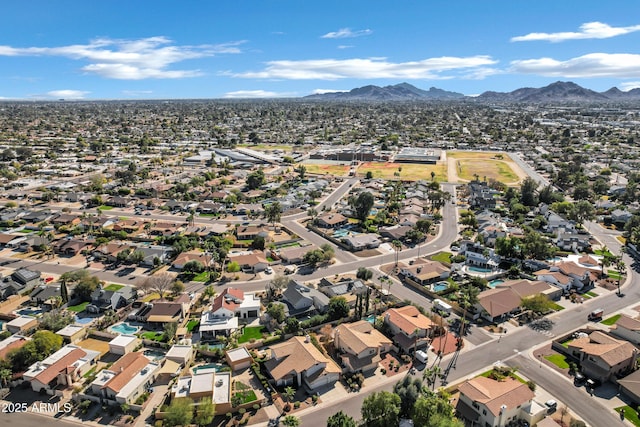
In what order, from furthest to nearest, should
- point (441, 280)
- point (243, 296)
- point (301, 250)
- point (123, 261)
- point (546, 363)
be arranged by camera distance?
point (301, 250) < point (123, 261) < point (441, 280) < point (243, 296) < point (546, 363)

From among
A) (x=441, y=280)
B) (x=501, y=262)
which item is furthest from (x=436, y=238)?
(x=441, y=280)

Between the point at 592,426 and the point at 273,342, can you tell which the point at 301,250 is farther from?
the point at 592,426

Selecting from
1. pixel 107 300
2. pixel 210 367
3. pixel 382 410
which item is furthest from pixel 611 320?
pixel 107 300

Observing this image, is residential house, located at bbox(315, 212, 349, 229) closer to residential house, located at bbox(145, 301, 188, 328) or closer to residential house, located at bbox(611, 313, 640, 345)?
residential house, located at bbox(145, 301, 188, 328)

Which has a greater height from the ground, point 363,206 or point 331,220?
point 363,206

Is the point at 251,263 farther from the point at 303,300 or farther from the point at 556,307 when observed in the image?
the point at 556,307

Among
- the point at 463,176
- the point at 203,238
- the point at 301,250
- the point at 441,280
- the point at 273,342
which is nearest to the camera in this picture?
the point at 273,342

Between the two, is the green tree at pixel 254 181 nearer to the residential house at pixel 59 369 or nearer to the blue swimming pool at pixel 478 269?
the blue swimming pool at pixel 478 269
